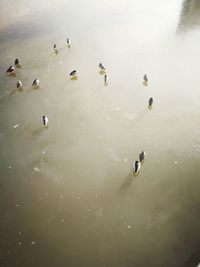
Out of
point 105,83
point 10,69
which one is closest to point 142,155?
point 105,83

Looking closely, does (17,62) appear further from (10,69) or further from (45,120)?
(45,120)

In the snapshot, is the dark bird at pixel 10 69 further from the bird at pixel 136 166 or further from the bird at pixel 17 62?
the bird at pixel 136 166

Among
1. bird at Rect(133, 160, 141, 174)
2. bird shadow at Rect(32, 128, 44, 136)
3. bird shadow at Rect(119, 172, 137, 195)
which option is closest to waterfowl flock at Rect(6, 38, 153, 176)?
bird at Rect(133, 160, 141, 174)

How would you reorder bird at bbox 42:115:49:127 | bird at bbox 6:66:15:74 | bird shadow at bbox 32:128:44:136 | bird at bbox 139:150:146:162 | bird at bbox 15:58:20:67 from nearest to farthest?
1. bird at bbox 139:150:146:162
2. bird shadow at bbox 32:128:44:136
3. bird at bbox 42:115:49:127
4. bird at bbox 6:66:15:74
5. bird at bbox 15:58:20:67

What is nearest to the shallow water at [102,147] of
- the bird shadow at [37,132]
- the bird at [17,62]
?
the bird shadow at [37,132]

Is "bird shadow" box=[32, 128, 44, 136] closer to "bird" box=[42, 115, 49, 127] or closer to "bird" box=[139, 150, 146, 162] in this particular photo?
"bird" box=[42, 115, 49, 127]
